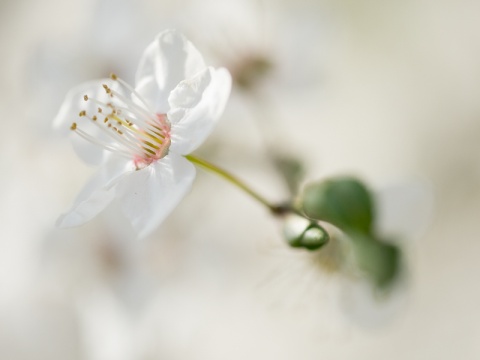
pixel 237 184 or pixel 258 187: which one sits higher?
pixel 237 184

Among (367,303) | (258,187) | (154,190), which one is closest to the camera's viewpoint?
(154,190)

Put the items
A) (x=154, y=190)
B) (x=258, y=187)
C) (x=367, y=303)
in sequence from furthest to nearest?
(x=258, y=187) < (x=367, y=303) < (x=154, y=190)

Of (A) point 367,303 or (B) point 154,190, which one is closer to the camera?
(B) point 154,190

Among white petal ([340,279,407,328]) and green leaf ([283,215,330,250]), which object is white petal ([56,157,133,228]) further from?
white petal ([340,279,407,328])

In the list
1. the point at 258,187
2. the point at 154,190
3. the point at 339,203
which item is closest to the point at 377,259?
the point at 339,203

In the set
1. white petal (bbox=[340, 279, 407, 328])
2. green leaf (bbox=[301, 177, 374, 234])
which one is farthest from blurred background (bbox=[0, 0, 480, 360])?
green leaf (bbox=[301, 177, 374, 234])

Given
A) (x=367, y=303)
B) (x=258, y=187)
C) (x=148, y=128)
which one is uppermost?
(x=148, y=128)

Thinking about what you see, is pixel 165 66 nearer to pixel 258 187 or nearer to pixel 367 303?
pixel 367 303

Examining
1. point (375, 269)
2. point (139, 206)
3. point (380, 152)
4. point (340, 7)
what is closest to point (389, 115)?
point (380, 152)
